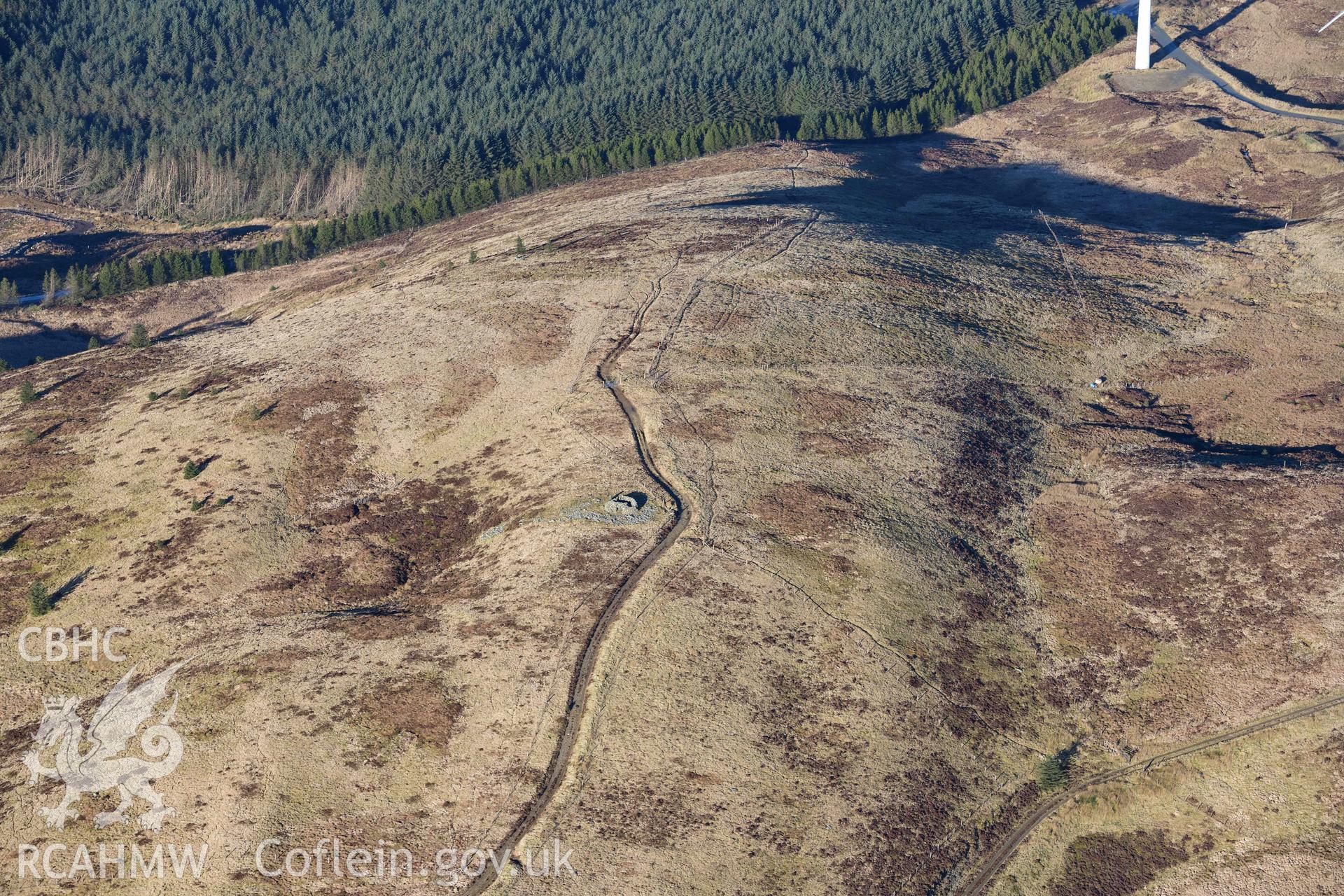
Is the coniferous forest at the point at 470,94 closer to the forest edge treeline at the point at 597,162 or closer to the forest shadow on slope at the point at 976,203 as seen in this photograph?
the forest edge treeline at the point at 597,162

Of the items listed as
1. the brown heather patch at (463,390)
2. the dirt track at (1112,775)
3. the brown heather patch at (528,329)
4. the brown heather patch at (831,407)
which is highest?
the brown heather patch at (528,329)

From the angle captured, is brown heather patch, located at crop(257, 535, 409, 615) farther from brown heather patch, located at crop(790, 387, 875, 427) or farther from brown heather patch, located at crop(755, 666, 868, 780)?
brown heather patch, located at crop(790, 387, 875, 427)

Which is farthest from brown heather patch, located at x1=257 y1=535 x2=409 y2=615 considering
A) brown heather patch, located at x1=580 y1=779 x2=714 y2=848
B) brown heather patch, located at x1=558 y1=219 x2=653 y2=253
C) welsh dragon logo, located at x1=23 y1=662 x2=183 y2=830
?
brown heather patch, located at x1=558 y1=219 x2=653 y2=253

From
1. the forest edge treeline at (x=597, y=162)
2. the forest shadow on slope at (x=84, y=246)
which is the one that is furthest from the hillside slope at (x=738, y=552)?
the forest shadow on slope at (x=84, y=246)

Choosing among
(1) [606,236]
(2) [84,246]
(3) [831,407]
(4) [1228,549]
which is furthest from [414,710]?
(2) [84,246]

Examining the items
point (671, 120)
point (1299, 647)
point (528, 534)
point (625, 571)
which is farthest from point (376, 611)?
point (671, 120)

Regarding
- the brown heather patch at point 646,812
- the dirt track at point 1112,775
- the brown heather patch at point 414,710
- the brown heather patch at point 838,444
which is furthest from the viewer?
the brown heather patch at point 838,444

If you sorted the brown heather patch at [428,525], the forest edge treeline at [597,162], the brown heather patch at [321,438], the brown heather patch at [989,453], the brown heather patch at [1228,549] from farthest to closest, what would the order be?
the forest edge treeline at [597,162] → the brown heather patch at [321,438] → the brown heather patch at [989,453] → the brown heather patch at [428,525] → the brown heather patch at [1228,549]
